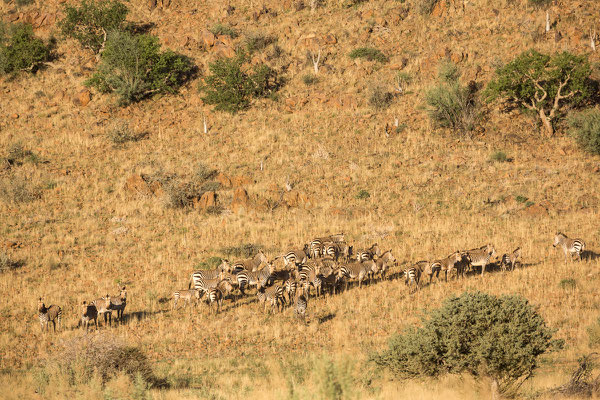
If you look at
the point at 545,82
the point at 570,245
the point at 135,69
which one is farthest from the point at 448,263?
the point at 135,69

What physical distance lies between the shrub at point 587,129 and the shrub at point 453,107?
5886 millimetres

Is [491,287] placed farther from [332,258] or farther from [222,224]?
[222,224]

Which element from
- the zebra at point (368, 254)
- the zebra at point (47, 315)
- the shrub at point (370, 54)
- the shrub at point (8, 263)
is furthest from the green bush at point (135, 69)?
the zebra at point (47, 315)

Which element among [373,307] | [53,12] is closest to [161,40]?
[53,12]

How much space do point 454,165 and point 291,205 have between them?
10065 mm

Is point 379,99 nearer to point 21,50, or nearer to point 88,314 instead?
point 88,314

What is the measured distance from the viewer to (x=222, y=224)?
30.7 metres

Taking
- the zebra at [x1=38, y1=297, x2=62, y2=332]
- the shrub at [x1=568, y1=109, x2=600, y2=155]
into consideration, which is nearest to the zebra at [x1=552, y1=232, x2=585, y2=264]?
the shrub at [x1=568, y1=109, x2=600, y2=155]

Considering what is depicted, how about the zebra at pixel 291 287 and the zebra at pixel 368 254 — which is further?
the zebra at pixel 368 254

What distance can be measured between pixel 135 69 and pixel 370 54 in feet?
58.0

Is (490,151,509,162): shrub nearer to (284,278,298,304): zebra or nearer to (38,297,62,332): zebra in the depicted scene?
(284,278,298,304): zebra

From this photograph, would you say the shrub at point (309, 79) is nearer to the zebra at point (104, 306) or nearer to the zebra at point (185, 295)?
the zebra at point (185, 295)

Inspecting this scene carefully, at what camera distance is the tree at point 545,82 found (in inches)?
1537

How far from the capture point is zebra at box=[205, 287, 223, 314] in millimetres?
20625
